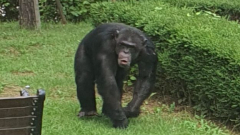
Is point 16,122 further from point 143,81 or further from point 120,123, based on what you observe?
point 143,81

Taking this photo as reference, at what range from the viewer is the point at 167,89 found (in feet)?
24.2

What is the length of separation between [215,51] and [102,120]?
5.17ft

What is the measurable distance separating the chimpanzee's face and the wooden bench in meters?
2.23

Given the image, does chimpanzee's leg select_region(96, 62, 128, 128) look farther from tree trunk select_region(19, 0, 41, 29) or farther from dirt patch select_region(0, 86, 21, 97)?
tree trunk select_region(19, 0, 41, 29)

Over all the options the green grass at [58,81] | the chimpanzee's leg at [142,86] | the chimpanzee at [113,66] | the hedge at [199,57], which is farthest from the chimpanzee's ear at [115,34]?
the hedge at [199,57]

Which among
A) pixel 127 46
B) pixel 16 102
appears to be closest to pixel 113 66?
pixel 127 46

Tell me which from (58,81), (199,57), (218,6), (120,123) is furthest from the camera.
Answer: (218,6)

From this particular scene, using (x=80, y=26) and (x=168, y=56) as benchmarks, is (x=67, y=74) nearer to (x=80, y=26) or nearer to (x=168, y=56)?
(x=168, y=56)

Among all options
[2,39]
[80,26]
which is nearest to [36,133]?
[2,39]

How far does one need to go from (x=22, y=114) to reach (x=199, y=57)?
11.2 ft

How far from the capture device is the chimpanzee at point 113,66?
5867mm

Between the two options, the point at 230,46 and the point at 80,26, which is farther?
the point at 80,26

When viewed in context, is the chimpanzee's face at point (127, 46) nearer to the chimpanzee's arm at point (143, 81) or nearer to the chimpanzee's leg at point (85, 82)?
the chimpanzee's arm at point (143, 81)

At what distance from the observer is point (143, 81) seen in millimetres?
6234
